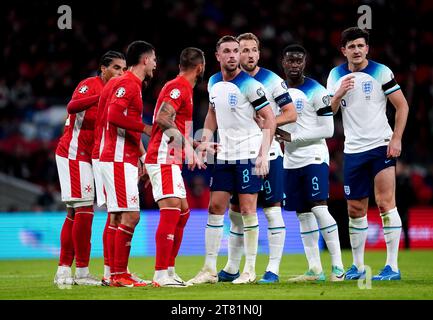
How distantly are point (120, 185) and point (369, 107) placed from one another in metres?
3.29

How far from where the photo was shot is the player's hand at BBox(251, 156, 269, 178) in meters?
9.70

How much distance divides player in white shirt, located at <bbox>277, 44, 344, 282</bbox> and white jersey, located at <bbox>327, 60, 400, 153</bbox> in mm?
318

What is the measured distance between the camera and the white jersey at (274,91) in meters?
10.4

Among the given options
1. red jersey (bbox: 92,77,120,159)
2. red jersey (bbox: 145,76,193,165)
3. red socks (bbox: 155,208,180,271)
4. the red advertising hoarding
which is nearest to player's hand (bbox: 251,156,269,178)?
red jersey (bbox: 145,76,193,165)

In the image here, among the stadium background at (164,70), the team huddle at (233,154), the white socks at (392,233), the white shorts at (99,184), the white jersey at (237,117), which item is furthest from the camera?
the stadium background at (164,70)

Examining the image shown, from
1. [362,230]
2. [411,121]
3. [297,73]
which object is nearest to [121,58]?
[297,73]

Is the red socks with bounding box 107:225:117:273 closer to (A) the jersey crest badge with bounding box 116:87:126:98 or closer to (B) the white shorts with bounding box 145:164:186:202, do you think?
(B) the white shorts with bounding box 145:164:186:202

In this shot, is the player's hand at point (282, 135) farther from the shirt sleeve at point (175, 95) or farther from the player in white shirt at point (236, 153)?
the shirt sleeve at point (175, 95)

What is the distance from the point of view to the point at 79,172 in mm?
10898

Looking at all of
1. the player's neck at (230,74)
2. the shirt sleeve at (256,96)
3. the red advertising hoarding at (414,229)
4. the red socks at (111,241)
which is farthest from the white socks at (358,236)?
the red advertising hoarding at (414,229)

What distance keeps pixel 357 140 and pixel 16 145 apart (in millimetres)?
12366

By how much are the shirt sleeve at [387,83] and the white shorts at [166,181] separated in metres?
2.94

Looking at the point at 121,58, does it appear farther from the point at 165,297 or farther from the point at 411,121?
the point at 411,121
